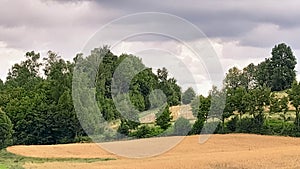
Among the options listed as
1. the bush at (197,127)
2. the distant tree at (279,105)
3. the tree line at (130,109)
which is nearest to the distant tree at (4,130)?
the tree line at (130,109)

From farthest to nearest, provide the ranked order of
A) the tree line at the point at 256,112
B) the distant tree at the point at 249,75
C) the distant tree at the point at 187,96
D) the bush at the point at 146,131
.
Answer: the distant tree at the point at 249,75 → the bush at the point at 146,131 → the tree line at the point at 256,112 → the distant tree at the point at 187,96

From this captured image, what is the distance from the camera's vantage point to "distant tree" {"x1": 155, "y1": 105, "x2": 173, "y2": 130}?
53.4 metres

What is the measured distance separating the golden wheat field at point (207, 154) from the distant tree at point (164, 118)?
276 cm

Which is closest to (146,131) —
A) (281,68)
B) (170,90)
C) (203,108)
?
(170,90)

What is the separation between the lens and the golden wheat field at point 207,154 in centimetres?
3484

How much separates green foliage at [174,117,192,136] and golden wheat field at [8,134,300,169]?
192cm

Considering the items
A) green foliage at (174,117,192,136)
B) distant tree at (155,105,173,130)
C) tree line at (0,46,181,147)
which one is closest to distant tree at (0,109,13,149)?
tree line at (0,46,181,147)

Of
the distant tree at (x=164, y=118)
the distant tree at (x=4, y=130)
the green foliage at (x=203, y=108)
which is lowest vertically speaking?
the distant tree at (x=4, y=130)

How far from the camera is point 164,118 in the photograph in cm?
5534

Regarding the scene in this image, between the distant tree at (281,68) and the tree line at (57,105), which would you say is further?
the distant tree at (281,68)

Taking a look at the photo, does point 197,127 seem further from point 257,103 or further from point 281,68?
point 281,68

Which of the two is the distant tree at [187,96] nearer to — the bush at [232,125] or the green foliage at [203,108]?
the green foliage at [203,108]

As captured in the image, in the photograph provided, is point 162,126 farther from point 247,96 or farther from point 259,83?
point 259,83

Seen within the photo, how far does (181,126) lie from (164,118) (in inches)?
94.5
